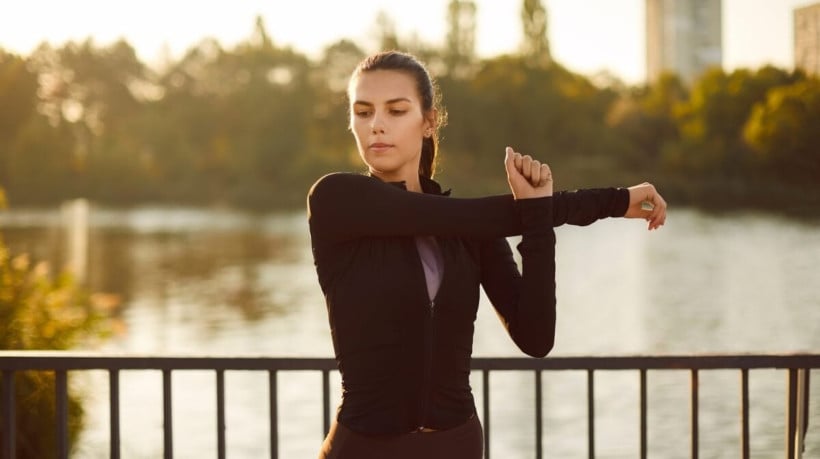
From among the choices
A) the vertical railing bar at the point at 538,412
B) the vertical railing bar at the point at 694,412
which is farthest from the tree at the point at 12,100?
the vertical railing bar at the point at 694,412

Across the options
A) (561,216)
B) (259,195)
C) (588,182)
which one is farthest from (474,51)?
(561,216)

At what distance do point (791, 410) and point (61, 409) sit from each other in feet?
7.22

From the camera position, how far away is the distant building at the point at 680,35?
145875mm

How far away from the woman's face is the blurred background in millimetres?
4397

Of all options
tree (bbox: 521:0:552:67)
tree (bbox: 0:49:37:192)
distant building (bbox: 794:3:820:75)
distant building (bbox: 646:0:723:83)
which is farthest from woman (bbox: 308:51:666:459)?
distant building (bbox: 646:0:723:83)

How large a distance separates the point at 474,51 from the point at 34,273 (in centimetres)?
6426

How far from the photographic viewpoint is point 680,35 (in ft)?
500

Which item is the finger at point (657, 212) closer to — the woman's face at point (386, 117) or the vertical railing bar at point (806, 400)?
the woman's face at point (386, 117)

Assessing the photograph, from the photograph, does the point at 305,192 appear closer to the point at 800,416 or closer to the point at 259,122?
the point at 259,122

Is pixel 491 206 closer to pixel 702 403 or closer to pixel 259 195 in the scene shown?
pixel 702 403

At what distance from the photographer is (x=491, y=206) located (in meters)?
1.71

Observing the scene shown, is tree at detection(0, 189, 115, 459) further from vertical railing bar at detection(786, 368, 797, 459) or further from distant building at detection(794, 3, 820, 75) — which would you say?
distant building at detection(794, 3, 820, 75)

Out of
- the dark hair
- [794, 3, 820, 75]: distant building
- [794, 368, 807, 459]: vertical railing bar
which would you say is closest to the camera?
the dark hair

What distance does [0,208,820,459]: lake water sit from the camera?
18484 mm
